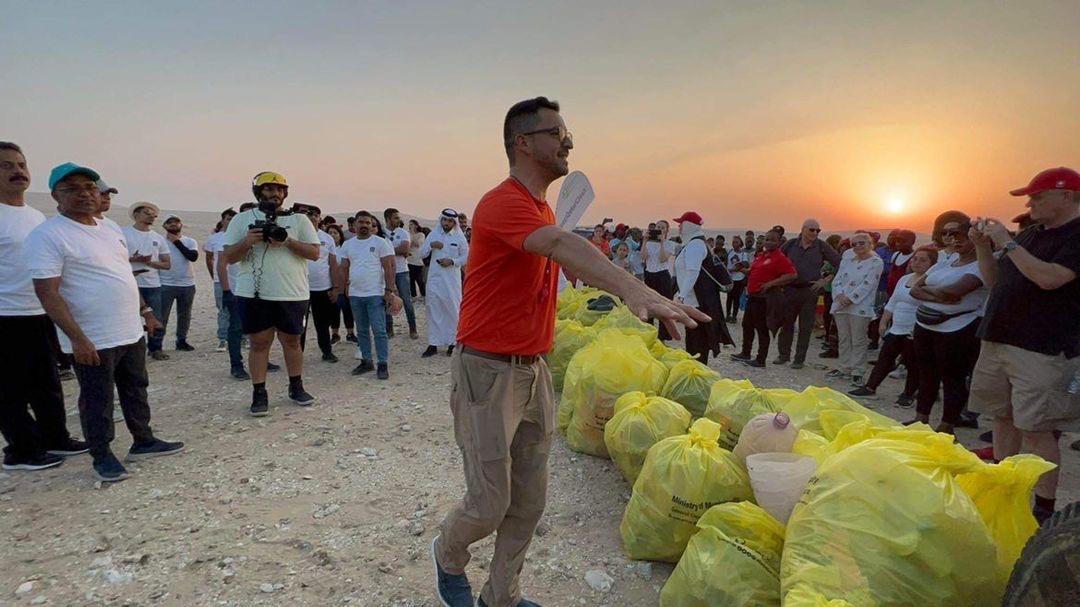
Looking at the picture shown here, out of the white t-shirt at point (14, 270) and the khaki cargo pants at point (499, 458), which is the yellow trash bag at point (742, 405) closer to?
the khaki cargo pants at point (499, 458)

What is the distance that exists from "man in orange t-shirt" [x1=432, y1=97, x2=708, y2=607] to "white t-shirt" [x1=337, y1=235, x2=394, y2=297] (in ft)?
14.3

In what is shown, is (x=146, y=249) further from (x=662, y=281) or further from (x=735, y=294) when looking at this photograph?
(x=735, y=294)

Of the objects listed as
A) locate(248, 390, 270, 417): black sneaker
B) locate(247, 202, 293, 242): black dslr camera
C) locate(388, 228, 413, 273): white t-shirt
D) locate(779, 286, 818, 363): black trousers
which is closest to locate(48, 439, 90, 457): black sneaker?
locate(248, 390, 270, 417): black sneaker

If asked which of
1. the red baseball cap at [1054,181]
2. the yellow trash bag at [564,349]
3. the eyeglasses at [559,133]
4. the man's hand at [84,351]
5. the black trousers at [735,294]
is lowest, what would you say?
the black trousers at [735,294]

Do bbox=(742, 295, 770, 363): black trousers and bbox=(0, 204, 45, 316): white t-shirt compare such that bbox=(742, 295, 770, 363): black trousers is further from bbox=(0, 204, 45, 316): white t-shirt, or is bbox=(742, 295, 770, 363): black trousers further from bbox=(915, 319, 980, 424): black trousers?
bbox=(0, 204, 45, 316): white t-shirt

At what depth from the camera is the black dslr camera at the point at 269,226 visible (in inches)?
170

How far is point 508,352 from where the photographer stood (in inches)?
75.9

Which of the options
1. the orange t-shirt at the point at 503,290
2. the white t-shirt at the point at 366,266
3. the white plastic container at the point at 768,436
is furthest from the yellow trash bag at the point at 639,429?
the white t-shirt at the point at 366,266

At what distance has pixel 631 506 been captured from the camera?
2.52 metres

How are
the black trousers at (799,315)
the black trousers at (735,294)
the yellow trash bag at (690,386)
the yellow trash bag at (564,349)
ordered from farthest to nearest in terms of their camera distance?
the black trousers at (735,294)
the black trousers at (799,315)
the yellow trash bag at (564,349)
the yellow trash bag at (690,386)

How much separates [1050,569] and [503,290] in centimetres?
166

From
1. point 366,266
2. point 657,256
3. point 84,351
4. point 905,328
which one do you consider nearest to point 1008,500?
point 905,328

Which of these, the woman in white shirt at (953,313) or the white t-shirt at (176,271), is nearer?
the woman in white shirt at (953,313)

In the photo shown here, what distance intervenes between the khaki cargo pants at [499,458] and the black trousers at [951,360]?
12.6 feet
